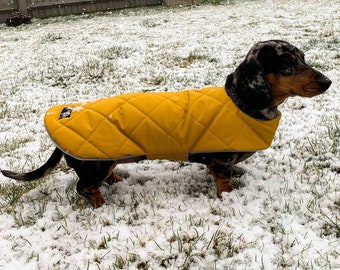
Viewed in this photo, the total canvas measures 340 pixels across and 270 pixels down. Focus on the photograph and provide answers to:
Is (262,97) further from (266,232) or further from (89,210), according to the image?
(89,210)

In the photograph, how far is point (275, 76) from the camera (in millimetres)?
2758

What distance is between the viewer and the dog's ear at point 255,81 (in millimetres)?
2723

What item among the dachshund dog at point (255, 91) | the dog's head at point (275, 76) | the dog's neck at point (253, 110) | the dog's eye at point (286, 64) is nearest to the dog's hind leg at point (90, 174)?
the dachshund dog at point (255, 91)

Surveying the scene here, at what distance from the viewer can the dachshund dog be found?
2.73 meters

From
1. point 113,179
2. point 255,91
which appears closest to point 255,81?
point 255,91

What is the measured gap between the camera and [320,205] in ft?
8.98

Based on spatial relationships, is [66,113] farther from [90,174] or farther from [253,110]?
[253,110]

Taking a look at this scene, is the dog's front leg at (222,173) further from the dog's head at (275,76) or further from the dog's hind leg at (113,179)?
the dog's hind leg at (113,179)

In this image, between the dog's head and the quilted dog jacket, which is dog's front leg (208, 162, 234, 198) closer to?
the quilted dog jacket

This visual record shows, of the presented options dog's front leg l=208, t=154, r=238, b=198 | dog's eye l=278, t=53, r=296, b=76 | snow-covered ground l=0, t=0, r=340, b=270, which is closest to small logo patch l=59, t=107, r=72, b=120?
snow-covered ground l=0, t=0, r=340, b=270

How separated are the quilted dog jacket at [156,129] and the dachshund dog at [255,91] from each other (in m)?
0.08

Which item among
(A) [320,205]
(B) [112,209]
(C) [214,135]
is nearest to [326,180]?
(A) [320,205]

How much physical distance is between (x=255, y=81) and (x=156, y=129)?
2.72ft

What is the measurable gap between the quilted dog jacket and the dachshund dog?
84mm
